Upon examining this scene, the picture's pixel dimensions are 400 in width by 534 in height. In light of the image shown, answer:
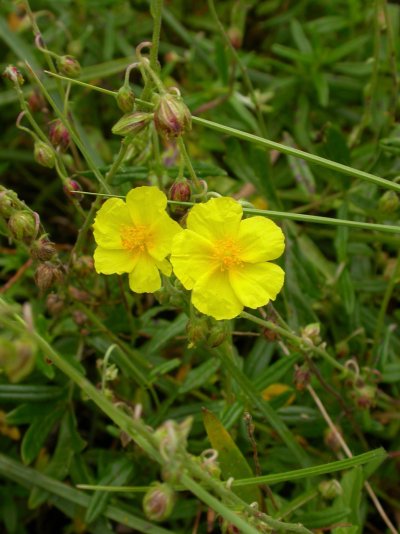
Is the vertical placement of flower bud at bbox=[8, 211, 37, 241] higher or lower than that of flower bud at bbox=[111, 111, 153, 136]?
lower

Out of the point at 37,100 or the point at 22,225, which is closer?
the point at 22,225

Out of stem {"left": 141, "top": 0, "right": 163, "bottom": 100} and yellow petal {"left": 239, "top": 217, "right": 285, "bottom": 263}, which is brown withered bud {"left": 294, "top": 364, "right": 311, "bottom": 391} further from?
stem {"left": 141, "top": 0, "right": 163, "bottom": 100}

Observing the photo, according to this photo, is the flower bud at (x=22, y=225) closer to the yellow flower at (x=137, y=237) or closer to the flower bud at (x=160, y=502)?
the yellow flower at (x=137, y=237)

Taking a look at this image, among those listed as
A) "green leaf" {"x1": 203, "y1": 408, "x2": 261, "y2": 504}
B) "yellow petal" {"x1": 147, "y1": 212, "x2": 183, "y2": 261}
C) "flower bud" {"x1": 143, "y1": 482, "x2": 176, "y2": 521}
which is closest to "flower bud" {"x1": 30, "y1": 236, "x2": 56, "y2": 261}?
"yellow petal" {"x1": 147, "y1": 212, "x2": 183, "y2": 261}

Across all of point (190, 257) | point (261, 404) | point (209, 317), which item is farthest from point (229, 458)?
point (190, 257)

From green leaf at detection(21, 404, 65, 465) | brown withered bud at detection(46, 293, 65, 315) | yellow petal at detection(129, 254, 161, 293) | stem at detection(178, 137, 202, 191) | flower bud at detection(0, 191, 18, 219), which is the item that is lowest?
green leaf at detection(21, 404, 65, 465)

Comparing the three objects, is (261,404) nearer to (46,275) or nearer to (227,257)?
(227,257)

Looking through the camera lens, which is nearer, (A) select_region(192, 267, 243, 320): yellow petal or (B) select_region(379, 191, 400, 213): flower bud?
(A) select_region(192, 267, 243, 320): yellow petal
